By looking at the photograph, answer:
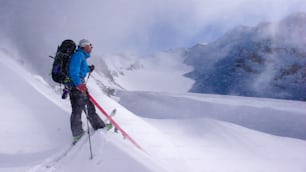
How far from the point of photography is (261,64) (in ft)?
504

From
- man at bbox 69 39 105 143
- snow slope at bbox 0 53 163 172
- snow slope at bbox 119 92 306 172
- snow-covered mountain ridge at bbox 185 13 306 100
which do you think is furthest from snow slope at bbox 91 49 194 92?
man at bbox 69 39 105 143

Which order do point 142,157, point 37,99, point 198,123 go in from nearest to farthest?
point 142,157
point 37,99
point 198,123

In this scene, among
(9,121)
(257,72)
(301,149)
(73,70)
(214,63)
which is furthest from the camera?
(214,63)

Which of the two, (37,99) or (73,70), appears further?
(37,99)

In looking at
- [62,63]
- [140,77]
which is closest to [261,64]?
[140,77]

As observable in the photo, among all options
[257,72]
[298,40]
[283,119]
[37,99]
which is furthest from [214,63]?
[37,99]

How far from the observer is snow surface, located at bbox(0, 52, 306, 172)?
4.41 metres

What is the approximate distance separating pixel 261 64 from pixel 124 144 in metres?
164

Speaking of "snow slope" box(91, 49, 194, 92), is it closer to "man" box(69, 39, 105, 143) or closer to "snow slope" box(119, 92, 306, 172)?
"snow slope" box(119, 92, 306, 172)

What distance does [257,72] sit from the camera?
149 meters

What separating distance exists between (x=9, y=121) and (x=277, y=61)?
15910cm

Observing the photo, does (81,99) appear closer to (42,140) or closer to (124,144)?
(124,144)

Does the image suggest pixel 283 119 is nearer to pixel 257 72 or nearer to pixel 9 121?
pixel 9 121

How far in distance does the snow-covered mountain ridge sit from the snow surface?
112 meters
